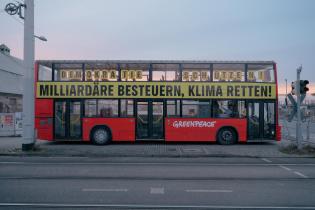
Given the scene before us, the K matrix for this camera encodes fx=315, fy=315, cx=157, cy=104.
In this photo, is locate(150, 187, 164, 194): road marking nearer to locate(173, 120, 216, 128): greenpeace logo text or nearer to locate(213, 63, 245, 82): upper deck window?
locate(173, 120, 216, 128): greenpeace logo text

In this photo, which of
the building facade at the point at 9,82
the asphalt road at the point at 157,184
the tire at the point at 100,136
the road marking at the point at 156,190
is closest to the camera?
the asphalt road at the point at 157,184

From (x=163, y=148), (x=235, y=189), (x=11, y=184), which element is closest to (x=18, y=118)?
(x=163, y=148)

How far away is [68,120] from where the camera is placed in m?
15.9

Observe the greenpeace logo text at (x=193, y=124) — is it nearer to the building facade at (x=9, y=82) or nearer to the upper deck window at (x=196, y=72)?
the upper deck window at (x=196, y=72)

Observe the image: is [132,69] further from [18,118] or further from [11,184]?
[18,118]

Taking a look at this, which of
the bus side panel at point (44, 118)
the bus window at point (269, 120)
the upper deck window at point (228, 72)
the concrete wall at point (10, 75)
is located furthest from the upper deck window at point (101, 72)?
the concrete wall at point (10, 75)

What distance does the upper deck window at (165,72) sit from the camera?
15.9 metres

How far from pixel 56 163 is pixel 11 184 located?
333cm

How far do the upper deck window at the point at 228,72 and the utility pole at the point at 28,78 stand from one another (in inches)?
342

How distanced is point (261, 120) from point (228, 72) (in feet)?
9.66

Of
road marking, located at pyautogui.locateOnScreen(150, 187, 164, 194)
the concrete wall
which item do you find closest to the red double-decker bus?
road marking, located at pyautogui.locateOnScreen(150, 187, 164, 194)

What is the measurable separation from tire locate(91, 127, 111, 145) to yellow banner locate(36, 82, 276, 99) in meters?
1.73

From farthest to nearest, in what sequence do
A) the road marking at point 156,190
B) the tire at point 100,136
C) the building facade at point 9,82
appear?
the building facade at point 9,82, the tire at point 100,136, the road marking at point 156,190

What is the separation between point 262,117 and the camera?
1591 centimetres
